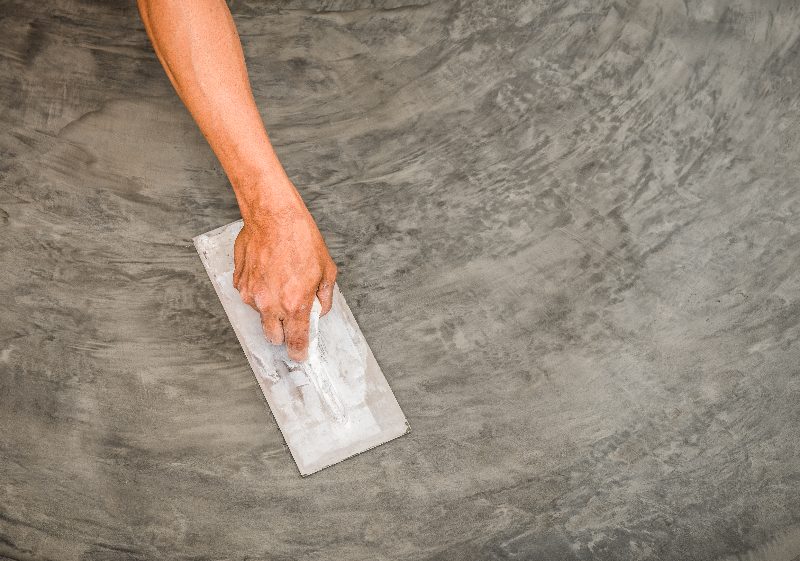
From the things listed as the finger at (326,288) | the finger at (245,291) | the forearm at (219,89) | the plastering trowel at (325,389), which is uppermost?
the forearm at (219,89)

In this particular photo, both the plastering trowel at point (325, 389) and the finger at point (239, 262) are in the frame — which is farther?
the plastering trowel at point (325, 389)

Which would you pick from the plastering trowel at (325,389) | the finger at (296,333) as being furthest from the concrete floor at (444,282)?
the finger at (296,333)

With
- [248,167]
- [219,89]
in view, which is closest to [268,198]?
[248,167]

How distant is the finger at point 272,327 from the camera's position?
117 centimetres

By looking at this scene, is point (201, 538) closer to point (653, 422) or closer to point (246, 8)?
point (653, 422)

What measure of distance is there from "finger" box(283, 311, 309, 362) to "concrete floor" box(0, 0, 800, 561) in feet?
0.59

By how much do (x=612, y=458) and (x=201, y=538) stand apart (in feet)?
2.28

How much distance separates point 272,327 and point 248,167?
0.24m

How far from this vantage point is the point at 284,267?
1144mm

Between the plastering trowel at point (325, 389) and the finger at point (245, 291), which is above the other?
the finger at point (245, 291)

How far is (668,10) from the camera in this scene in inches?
60.5

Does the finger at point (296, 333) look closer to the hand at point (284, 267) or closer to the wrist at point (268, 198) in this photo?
the hand at point (284, 267)

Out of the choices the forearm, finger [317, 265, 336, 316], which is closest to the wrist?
the forearm

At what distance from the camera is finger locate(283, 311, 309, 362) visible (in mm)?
1173
